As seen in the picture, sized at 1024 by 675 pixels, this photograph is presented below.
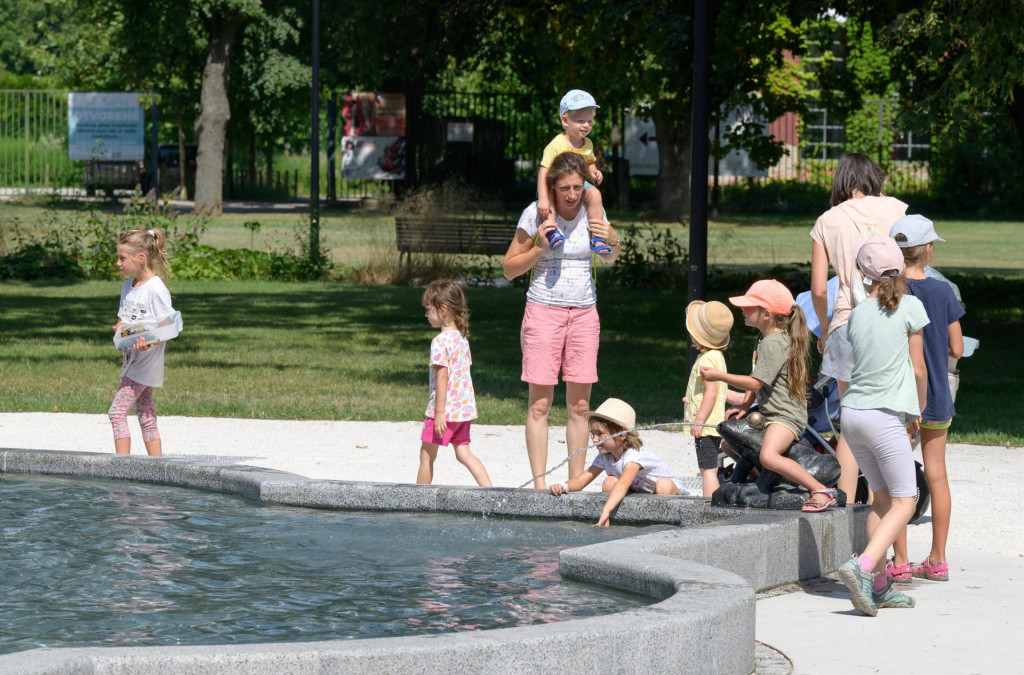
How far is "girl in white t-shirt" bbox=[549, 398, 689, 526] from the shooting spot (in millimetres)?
6902

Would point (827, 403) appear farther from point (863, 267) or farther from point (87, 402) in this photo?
point (87, 402)

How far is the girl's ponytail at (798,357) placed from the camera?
263 inches

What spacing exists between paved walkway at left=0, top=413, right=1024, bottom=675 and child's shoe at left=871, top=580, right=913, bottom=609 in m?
0.04

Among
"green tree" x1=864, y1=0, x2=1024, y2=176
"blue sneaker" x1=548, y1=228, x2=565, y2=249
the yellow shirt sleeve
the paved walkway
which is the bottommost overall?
the paved walkway

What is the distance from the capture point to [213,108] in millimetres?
40000

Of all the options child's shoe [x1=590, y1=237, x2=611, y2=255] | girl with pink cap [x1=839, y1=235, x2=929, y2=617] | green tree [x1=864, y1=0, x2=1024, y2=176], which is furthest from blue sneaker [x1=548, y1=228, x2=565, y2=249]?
green tree [x1=864, y1=0, x2=1024, y2=176]

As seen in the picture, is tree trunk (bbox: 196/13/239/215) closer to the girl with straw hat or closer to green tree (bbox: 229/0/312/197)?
green tree (bbox: 229/0/312/197)

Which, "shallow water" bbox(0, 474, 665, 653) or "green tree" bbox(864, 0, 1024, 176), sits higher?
"green tree" bbox(864, 0, 1024, 176)

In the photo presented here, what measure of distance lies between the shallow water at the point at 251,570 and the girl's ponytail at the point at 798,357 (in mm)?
865

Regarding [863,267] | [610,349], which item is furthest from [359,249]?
[863,267]

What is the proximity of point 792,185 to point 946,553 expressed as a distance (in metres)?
41.0

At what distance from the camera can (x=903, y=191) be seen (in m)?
45.8

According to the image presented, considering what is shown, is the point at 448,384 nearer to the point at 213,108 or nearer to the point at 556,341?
the point at 556,341

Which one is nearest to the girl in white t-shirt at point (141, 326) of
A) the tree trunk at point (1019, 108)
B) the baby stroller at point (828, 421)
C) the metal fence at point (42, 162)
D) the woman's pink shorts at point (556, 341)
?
the woman's pink shorts at point (556, 341)
